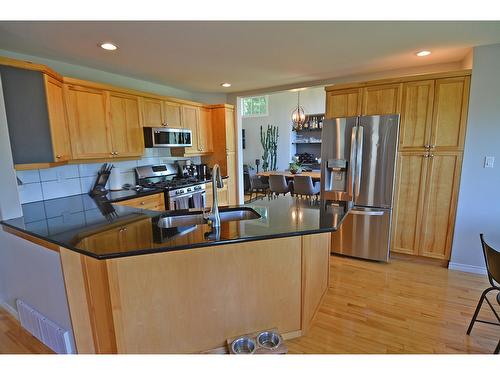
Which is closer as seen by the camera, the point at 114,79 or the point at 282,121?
the point at 114,79

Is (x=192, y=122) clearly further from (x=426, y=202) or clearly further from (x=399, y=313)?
(x=399, y=313)

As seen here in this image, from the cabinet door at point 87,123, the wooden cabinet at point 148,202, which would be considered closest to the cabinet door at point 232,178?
the wooden cabinet at point 148,202

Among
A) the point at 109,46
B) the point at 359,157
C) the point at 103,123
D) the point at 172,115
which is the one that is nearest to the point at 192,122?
the point at 172,115

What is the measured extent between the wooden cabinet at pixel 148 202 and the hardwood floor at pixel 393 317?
138cm

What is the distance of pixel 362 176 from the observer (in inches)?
120

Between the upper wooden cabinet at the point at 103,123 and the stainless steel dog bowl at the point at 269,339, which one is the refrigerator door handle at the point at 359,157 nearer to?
the stainless steel dog bowl at the point at 269,339

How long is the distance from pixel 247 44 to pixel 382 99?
166cm

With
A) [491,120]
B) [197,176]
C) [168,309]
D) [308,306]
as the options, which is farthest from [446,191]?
[197,176]

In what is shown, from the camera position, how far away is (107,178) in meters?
3.32

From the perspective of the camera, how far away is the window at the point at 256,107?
8305mm

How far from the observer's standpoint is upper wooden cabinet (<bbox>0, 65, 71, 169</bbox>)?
85.4 inches

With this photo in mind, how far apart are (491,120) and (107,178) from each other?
14.0 feet

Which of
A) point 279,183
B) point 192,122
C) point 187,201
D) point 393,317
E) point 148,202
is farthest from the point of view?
point 279,183
